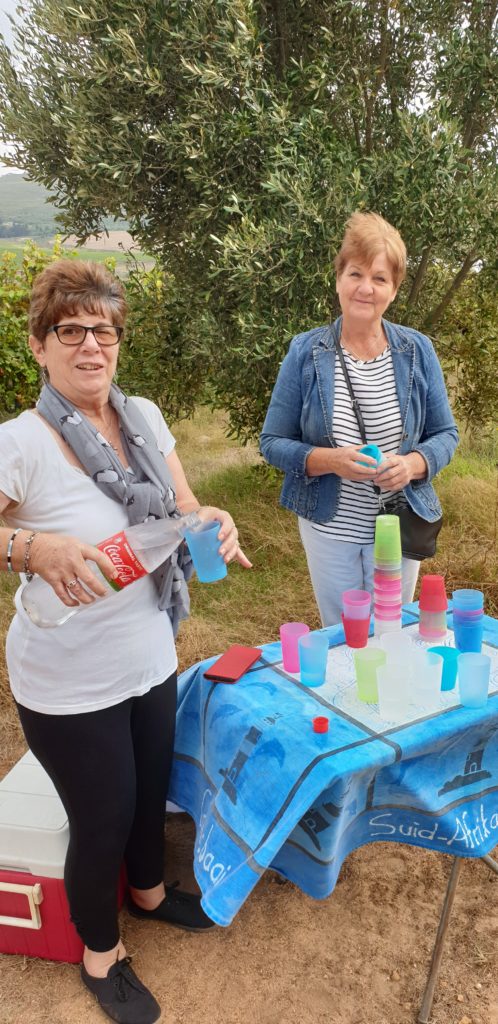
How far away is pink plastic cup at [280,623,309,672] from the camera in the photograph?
2.26 meters

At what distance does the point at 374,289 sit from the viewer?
2684 mm

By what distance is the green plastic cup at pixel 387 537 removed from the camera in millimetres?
2252

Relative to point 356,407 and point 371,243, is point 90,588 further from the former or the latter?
point 371,243

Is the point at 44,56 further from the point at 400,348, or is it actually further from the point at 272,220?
the point at 400,348

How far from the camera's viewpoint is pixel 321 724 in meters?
1.96

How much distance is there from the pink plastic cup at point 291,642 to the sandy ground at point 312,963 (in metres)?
1.05

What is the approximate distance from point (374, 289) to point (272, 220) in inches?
97.1

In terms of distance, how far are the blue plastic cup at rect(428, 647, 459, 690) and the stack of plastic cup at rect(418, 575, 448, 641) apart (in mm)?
213

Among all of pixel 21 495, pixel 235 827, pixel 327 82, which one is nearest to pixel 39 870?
pixel 235 827

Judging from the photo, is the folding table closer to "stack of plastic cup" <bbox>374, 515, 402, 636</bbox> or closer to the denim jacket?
"stack of plastic cup" <bbox>374, 515, 402, 636</bbox>

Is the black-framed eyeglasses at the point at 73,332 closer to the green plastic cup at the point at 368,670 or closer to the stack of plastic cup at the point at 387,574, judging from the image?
the stack of plastic cup at the point at 387,574

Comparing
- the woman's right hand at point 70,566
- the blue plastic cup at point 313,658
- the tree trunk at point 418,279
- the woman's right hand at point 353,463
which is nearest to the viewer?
the woman's right hand at point 70,566

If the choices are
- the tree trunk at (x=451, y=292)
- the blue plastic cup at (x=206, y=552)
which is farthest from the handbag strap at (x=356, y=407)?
the tree trunk at (x=451, y=292)

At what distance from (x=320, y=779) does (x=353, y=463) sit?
1.11m
